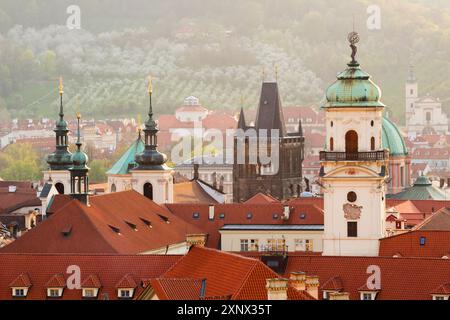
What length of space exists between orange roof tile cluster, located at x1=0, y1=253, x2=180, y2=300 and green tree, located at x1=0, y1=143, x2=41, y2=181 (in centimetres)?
9446

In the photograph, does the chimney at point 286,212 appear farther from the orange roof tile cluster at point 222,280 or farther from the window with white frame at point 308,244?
the orange roof tile cluster at point 222,280

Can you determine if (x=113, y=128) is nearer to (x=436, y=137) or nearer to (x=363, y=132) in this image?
(x=436, y=137)

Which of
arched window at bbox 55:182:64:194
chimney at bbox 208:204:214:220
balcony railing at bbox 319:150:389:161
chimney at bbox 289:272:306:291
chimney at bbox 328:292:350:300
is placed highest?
balcony railing at bbox 319:150:389:161

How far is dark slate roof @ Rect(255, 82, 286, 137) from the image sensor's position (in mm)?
104750

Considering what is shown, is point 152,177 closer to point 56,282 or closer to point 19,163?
point 56,282

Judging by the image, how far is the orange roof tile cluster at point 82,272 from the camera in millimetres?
41312

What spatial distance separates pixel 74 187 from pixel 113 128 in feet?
380

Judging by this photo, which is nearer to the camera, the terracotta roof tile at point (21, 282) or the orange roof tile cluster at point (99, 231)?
the terracotta roof tile at point (21, 282)

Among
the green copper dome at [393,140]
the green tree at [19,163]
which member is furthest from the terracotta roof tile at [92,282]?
the green tree at [19,163]

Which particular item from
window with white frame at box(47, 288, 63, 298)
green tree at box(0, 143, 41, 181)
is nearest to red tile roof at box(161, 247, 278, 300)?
window with white frame at box(47, 288, 63, 298)

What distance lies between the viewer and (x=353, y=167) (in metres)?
51.9

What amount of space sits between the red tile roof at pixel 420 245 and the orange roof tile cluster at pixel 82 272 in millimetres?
8334

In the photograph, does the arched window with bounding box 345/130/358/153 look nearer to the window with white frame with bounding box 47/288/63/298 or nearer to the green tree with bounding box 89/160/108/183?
the window with white frame with bounding box 47/288/63/298
